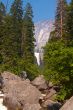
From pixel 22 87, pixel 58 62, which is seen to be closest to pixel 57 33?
pixel 22 87

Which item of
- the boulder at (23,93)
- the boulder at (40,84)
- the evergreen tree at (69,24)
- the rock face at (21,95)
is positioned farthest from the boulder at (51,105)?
the evergreen tree at (69,24)

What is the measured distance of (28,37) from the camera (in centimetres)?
7406

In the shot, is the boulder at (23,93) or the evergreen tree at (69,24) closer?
the boulder at (23,93)

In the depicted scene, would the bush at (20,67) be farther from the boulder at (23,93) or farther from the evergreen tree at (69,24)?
the boulder at (23,93)

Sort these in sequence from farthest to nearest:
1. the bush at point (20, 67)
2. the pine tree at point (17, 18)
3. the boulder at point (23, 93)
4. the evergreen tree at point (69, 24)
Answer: the pine tree at point (17, 18), the bush at point (20, 67), the evergreen tree at point (69, 24), the boulder at point (23, 93)

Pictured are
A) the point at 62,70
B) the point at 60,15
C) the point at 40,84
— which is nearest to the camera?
the point at 62,70

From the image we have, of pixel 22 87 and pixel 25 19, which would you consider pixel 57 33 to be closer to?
pixel 25 19

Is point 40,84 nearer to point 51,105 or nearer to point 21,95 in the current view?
point 21,95

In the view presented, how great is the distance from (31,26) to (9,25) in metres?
6.20

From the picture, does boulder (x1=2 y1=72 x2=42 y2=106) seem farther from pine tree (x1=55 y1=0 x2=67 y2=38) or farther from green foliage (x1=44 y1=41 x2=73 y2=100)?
pine tree (x1=55 y1=0 x2=67 y2=38)

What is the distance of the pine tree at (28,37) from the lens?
69.9 m

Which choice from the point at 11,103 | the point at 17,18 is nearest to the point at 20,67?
the point at 17,18

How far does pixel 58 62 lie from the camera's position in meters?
29.5

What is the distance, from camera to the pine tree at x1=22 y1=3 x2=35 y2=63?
2751 inches
